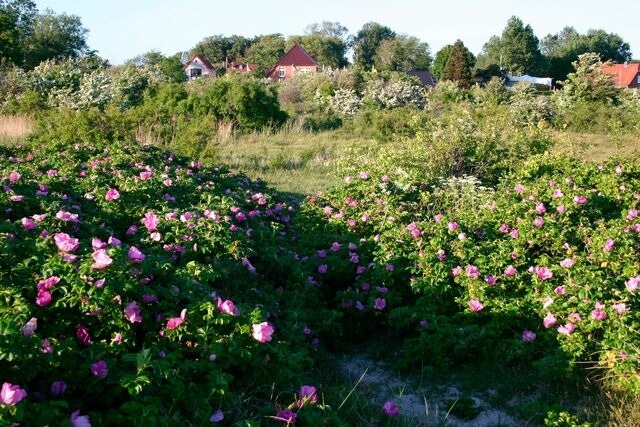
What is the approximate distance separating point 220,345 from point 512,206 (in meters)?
3.32

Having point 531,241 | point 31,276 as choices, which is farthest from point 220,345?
point 531,241

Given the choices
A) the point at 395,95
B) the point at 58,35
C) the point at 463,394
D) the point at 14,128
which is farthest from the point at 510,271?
the point at 58,35

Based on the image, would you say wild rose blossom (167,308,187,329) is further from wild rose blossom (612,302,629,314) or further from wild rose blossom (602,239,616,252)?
wild rose blossom (602,239,616,252)

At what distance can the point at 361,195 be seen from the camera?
5.91m

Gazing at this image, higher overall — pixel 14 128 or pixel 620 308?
pixel 14 128

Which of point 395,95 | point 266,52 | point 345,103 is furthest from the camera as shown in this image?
point 266,52

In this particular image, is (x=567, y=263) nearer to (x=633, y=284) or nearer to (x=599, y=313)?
(x=633, y=284)

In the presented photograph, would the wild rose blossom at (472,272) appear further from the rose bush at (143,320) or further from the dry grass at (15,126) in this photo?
the dry grass at (15,126)

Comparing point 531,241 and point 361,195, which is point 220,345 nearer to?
point 531,241

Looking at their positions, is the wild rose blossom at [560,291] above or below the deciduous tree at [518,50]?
below

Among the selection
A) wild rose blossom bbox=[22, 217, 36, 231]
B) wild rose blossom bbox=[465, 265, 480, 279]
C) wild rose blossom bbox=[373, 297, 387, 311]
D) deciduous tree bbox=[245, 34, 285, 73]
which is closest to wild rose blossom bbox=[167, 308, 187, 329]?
wild rose blossom bbox=[22, 217, 36, 231]

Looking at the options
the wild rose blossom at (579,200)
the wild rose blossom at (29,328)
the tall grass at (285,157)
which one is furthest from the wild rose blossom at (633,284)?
the tall grass at (285,157)

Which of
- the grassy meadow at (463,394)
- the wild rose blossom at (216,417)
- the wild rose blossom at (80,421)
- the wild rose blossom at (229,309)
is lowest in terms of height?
the grassy meadow at (463,394)

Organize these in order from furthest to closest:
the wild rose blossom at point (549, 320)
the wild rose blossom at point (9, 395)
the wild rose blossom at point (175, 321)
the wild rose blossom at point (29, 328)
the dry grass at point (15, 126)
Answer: the dry grass at point (15, 126) < the wild rose blossom at point (549, 320) < the wild rose blossom at point (175, 321) < the wild rose blossom at point (29, 328) < the wild rose blossom at point (9, 395)
